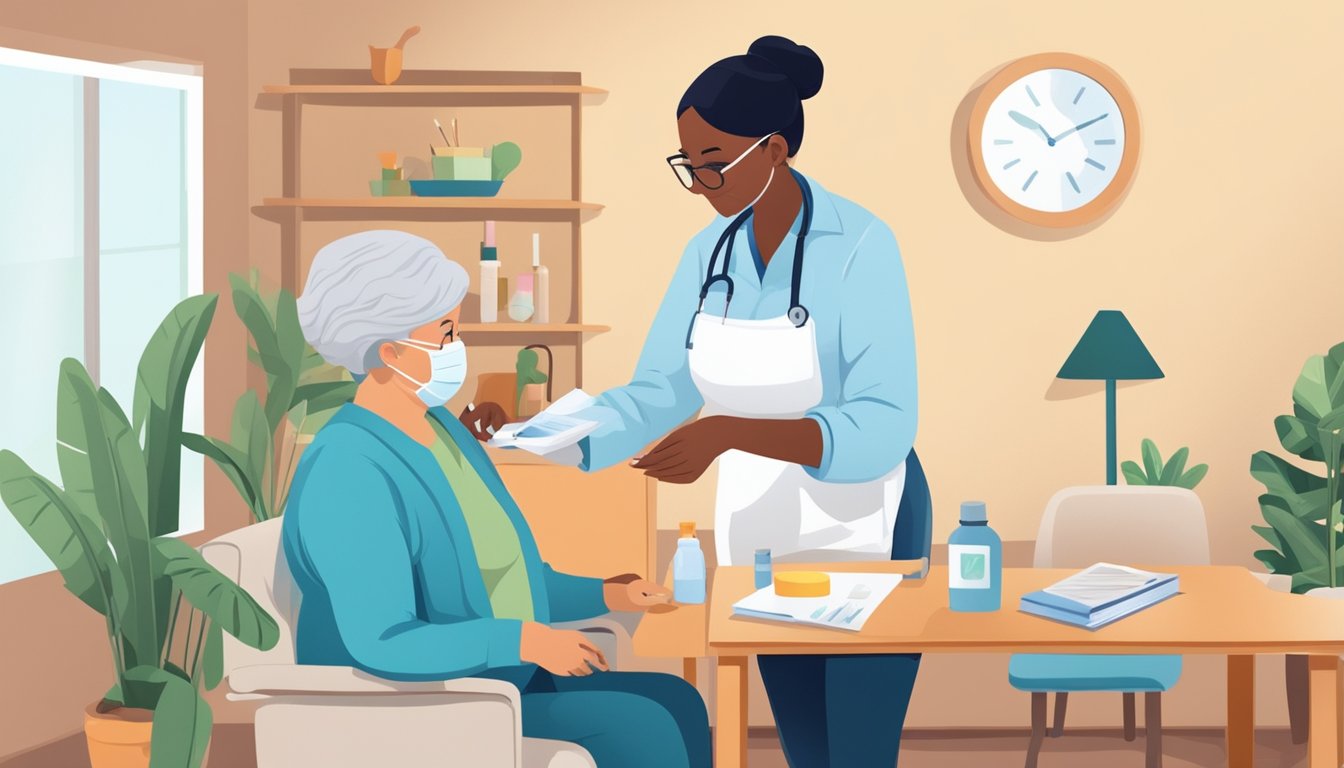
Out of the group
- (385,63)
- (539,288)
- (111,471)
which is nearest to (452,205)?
(539,288)

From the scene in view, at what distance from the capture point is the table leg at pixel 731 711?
2475 millimetres

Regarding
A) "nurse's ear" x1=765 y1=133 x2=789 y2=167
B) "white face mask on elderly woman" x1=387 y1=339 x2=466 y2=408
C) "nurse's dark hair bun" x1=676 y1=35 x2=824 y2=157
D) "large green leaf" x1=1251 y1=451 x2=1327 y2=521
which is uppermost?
"nurse's dark hair bun" x1=676 y1=35 x2=824 y2=157

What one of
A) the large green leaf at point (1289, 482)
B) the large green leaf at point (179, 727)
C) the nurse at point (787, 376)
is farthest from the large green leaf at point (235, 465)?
the large green leaf at point (1289, 482)

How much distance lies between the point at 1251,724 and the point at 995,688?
53.1 inches

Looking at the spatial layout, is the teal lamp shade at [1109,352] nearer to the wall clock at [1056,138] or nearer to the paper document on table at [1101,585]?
the wall clock at [1056,138]

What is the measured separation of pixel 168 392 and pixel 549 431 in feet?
3.77

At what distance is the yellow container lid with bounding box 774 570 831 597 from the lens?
263cm

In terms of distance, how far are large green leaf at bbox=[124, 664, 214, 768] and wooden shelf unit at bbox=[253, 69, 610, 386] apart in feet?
5.33

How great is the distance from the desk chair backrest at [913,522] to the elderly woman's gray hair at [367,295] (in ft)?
3.33

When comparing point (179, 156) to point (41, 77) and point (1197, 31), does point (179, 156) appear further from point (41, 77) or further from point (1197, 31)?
point (1197, 31)

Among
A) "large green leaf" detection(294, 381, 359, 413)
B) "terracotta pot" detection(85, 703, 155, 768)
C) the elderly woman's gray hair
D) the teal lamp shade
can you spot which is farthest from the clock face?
"terracotta pot" detection(85, 703, 155, 768)

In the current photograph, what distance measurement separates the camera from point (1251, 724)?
313cm

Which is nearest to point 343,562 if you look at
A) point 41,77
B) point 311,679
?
point 311,679

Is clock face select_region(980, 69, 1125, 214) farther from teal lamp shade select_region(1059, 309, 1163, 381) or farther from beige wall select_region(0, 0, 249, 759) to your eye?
beige wall select_region(0, 0, 249, 759)
